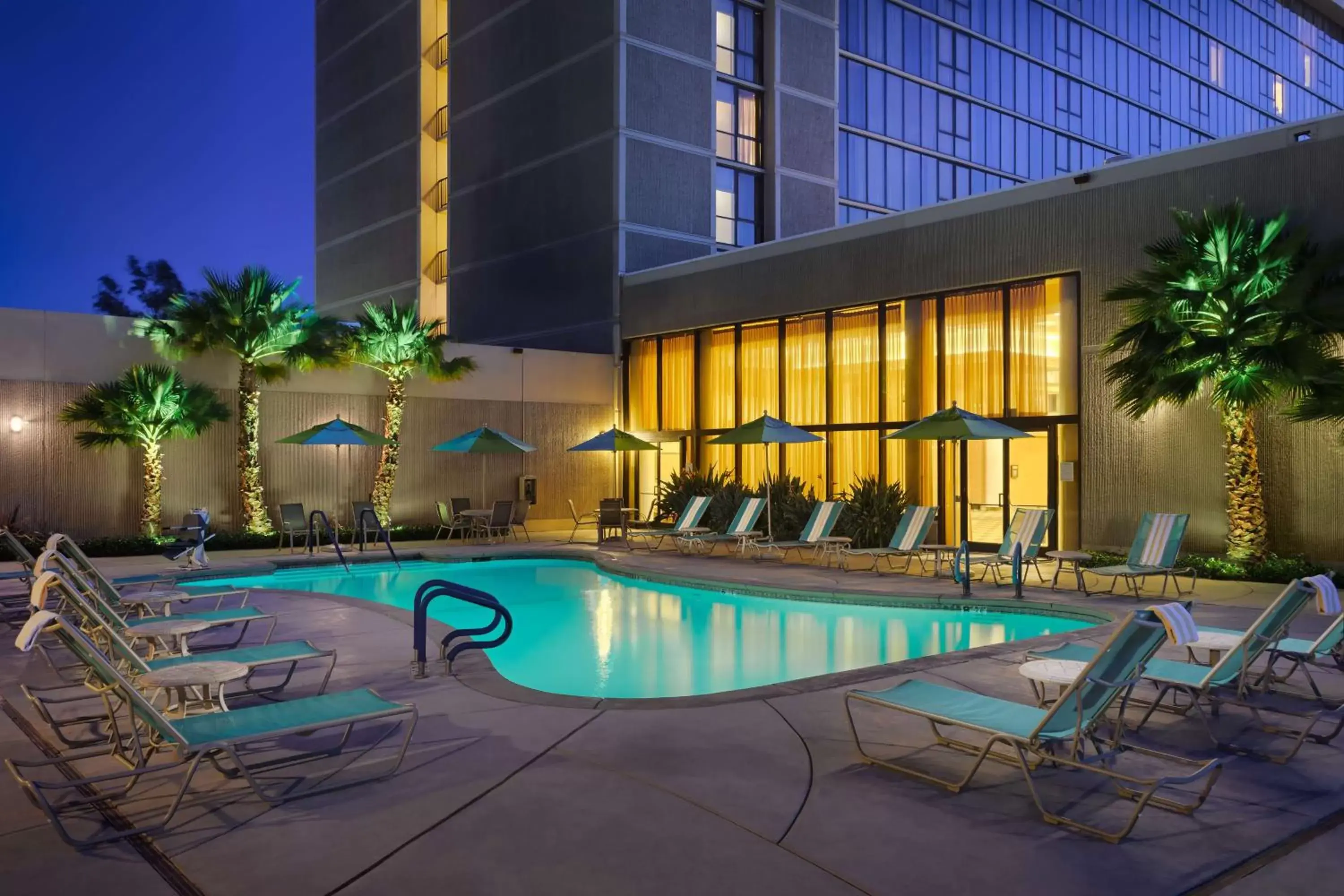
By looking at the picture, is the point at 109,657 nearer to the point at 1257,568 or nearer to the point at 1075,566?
the point at 1075,566

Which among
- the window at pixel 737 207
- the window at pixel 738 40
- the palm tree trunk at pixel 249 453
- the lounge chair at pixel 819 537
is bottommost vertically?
the lounge chair at pixel 819 537

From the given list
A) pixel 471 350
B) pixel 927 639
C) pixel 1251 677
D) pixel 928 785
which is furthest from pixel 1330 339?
pixel 471 350

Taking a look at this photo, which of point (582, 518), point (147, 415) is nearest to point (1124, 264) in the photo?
point (582, 518)

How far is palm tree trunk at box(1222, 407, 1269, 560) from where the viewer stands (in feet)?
40.2

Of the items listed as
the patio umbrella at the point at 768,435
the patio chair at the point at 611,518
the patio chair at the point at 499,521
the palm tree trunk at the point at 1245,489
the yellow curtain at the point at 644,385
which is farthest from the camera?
the yellow curtain at the point at 644,385

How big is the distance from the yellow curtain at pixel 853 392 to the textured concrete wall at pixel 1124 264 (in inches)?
18.3

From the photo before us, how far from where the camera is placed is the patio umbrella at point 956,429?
12.1 meters

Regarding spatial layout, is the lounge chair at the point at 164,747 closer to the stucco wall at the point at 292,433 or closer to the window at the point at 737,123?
the stucco wall at the point at 292,433

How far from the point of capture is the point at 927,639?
378 inches

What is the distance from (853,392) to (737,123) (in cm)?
1039

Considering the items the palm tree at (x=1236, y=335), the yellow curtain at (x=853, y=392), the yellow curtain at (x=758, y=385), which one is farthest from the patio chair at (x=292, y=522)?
the palm tree at (x=1236, y=335)

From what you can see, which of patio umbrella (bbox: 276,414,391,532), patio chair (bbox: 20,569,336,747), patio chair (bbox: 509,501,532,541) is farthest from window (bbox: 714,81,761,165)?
patio chair (bbox: 20,569,336,747)

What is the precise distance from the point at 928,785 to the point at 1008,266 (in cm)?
1215

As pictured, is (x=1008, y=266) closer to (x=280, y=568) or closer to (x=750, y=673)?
(x=750, y=673)
